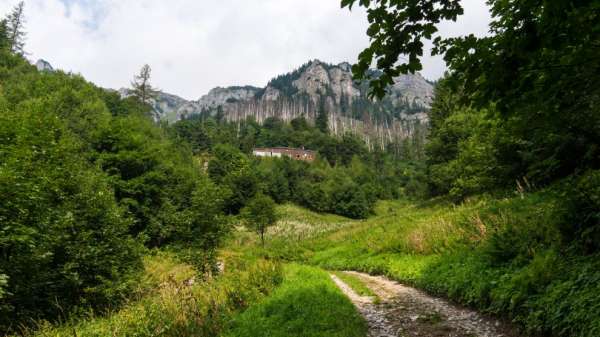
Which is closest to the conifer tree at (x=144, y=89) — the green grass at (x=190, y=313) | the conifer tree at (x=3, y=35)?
the conifer tree at (x=3, y=35)

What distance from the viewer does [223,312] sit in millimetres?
9602

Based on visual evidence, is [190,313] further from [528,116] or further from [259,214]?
[259,214]

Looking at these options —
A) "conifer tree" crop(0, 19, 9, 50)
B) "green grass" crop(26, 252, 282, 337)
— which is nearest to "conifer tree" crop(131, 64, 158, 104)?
"conifer tree" crop(0, 19, 9, 50)

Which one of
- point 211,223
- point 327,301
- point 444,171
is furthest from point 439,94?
point 327,301

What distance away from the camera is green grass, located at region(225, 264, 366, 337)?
7086mm

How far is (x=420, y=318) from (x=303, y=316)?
8.88 ft

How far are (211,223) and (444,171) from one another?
2738 cm

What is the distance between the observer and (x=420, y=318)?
25.5ft

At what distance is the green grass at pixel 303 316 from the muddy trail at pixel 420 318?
0.56 metres

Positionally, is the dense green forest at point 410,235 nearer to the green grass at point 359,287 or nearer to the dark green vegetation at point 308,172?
the green grass at point 359,287

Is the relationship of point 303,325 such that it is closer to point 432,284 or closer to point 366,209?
point 432,284

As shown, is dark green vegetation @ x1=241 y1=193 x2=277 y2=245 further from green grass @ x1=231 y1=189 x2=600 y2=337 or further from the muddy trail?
the muddy trail

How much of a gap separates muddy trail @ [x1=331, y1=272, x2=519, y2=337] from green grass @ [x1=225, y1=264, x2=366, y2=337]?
557mm

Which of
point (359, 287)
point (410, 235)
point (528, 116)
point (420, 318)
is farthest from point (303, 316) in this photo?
point (410, 235)
